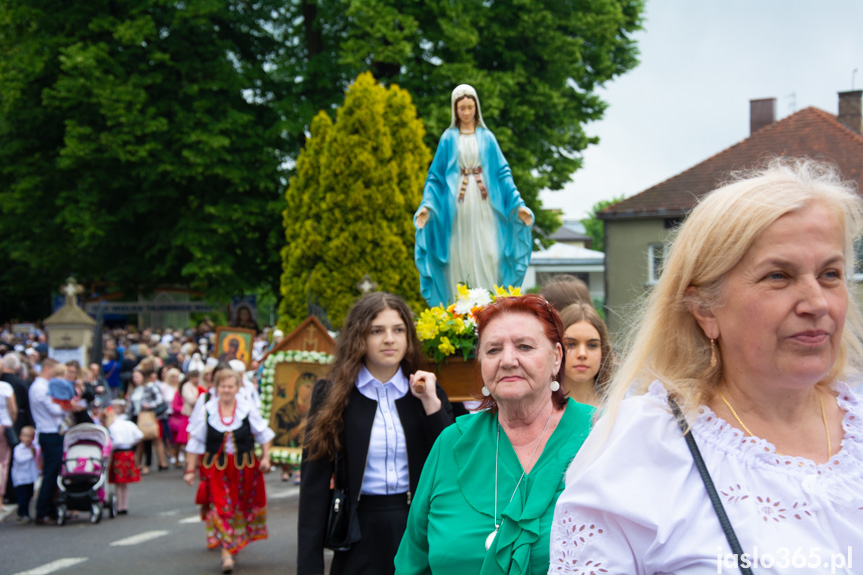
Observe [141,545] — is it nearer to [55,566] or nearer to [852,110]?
[55,566]

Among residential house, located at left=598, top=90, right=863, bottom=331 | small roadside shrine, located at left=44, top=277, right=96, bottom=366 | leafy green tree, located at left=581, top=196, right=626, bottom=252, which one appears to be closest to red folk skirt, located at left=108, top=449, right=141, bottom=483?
small roadside shrine, located at left=44, top=277, right=96, bottom=366

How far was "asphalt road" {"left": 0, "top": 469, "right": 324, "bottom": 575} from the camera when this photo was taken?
346 inches

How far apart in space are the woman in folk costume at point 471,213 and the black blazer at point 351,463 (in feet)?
6.88

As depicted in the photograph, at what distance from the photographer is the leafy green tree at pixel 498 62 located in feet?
65.9

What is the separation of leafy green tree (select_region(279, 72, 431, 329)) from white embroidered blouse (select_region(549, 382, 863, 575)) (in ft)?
52.5

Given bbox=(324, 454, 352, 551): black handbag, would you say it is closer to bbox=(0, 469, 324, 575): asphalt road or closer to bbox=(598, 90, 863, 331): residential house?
bbox=(0, 469, 324, 575): asphalt road

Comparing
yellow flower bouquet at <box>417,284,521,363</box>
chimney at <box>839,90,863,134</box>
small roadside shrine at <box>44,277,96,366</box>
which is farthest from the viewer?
→ chimney at <box>839,90,863,134</box>

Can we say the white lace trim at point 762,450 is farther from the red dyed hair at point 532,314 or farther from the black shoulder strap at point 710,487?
the red dyed hair at point 532,314

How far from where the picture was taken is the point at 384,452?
14.6 ft

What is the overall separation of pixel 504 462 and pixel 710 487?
49.9 inches

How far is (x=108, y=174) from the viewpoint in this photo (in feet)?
72.8

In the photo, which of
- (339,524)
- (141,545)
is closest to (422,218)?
(339,524)

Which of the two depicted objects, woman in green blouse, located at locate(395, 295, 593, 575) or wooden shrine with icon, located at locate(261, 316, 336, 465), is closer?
woman in green blouse, located at locate(395, 295, 593, 575)

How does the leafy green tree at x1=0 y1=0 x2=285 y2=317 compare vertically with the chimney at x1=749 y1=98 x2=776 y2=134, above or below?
below
